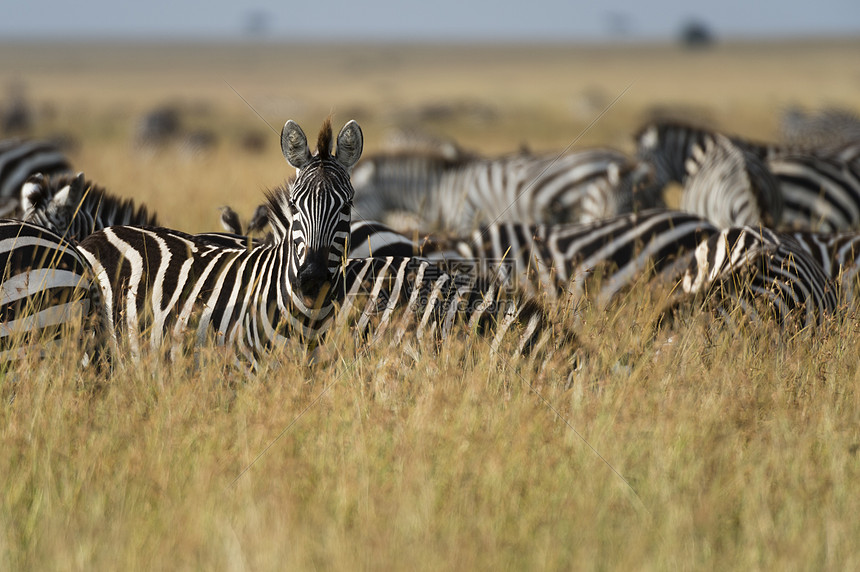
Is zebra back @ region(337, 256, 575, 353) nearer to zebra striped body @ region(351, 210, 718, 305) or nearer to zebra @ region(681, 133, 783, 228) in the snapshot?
zebra striped body @ region(351, 210, 718, 305)

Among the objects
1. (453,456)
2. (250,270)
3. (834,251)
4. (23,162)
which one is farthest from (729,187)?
(23,162)

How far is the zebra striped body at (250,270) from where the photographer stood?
4.03m

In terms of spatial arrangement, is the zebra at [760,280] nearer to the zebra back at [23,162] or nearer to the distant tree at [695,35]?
the zebra back at [23,162]

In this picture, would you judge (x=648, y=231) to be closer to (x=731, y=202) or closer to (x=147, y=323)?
(x=731, y=202)

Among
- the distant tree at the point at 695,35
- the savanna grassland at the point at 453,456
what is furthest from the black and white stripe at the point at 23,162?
the distant tree at the point at 695,35

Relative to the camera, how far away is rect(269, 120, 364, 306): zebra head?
3967 mm

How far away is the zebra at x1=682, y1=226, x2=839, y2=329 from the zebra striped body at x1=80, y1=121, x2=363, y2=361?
2.28 meters

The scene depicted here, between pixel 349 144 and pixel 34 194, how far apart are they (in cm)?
255

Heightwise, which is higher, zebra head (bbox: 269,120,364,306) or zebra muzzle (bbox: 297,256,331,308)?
zebra head (bbox: 269,120,364,306)

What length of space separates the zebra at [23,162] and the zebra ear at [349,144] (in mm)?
6310

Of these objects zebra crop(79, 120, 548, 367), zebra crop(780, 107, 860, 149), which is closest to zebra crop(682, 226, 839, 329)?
zebra crop(79, 120, 548, 367)

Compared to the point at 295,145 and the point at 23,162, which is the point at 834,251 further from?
the point at 23,162

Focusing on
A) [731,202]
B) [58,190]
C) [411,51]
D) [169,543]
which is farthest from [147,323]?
[411,51]

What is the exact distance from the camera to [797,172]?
9438 mm
